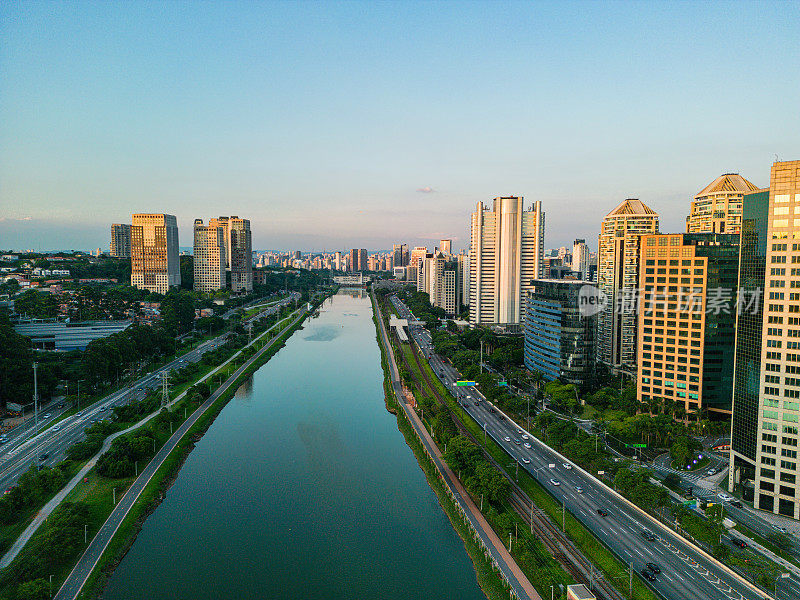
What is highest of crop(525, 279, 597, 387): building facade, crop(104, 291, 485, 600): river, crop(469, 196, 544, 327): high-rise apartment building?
crop(469, 196, 544, 327): high-rise apartment building

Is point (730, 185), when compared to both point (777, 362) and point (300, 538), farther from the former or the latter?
point (300, 538)

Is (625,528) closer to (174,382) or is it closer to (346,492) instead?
(346,492)

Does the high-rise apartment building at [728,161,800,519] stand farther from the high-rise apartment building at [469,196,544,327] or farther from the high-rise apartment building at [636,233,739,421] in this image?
the high-rise apartment building at [469,196,544,327]

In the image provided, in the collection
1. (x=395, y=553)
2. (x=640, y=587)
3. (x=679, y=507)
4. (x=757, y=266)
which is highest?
(x=757, y=266)

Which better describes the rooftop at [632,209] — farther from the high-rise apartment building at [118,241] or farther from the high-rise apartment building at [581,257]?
the high-rise apartment building at [118,241]

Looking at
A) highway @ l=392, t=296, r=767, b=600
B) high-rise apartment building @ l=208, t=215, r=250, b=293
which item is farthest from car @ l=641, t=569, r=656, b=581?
high-rise apartment building @ l=208, t=215, r=250, b=293

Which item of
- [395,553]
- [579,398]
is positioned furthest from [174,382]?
[579,398]

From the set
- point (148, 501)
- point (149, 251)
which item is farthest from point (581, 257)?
point (148, 501)
